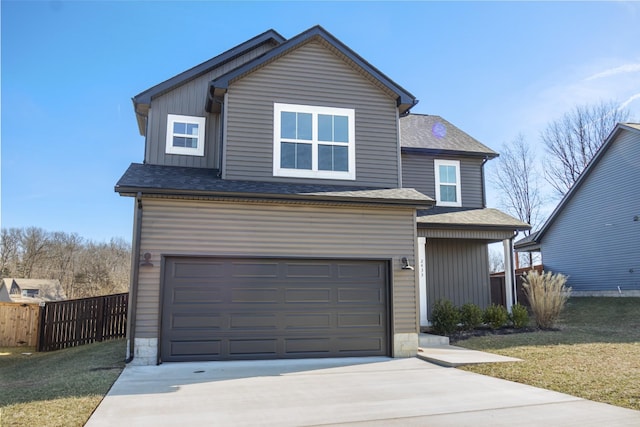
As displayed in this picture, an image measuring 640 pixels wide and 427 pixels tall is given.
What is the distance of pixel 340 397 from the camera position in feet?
20.3

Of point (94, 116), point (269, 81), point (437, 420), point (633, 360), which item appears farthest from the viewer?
point (94, 116)

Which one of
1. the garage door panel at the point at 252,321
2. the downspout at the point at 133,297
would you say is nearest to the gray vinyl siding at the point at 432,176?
the garage door panel at the point at 252,321

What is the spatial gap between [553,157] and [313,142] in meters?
27.6

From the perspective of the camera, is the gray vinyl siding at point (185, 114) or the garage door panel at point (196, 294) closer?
the garage door panel at point (196, 294)

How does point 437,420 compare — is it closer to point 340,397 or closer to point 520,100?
point 340,397

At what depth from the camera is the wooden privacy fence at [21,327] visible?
14.6 meters

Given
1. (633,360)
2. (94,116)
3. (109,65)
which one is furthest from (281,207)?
(94,116)

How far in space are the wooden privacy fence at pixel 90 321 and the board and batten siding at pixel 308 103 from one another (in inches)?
255

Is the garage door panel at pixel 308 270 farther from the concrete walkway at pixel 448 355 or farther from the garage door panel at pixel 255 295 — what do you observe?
the concrete walkway at pixel 448 355

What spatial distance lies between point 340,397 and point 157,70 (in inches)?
522

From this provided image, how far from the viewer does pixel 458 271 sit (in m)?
14.4

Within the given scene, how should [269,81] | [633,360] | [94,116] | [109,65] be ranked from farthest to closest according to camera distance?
1. [94,116]
2. [109,65]
3. [269,81]
4. [633,360]

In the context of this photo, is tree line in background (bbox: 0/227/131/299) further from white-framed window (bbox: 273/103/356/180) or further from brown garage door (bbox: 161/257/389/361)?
brown garage door (bbox: 161/257/389/361)

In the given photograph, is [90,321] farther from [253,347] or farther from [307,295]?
[307,295]
